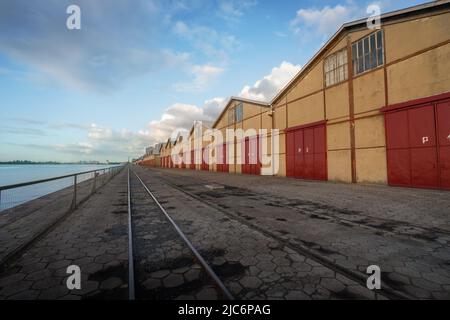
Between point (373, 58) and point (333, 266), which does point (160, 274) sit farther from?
point (373, 58)

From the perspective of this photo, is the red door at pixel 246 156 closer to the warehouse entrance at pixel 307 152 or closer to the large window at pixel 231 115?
the large window at pixel 231 115

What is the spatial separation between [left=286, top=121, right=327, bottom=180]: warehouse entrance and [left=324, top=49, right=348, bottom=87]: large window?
3146 millimetres

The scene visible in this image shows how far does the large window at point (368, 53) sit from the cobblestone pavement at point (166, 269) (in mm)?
14994

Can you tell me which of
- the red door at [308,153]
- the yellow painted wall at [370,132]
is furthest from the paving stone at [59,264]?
the red door at [308,153]

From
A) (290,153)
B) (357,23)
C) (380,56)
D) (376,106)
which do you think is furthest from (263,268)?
(357,23)

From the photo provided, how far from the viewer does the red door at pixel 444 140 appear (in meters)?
9.91

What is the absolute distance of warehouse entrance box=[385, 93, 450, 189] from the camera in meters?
10.1

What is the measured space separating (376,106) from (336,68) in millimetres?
4472

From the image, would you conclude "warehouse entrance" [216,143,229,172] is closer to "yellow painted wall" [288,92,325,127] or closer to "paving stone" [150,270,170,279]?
"yellow painted wall" [288,92,325,127]
